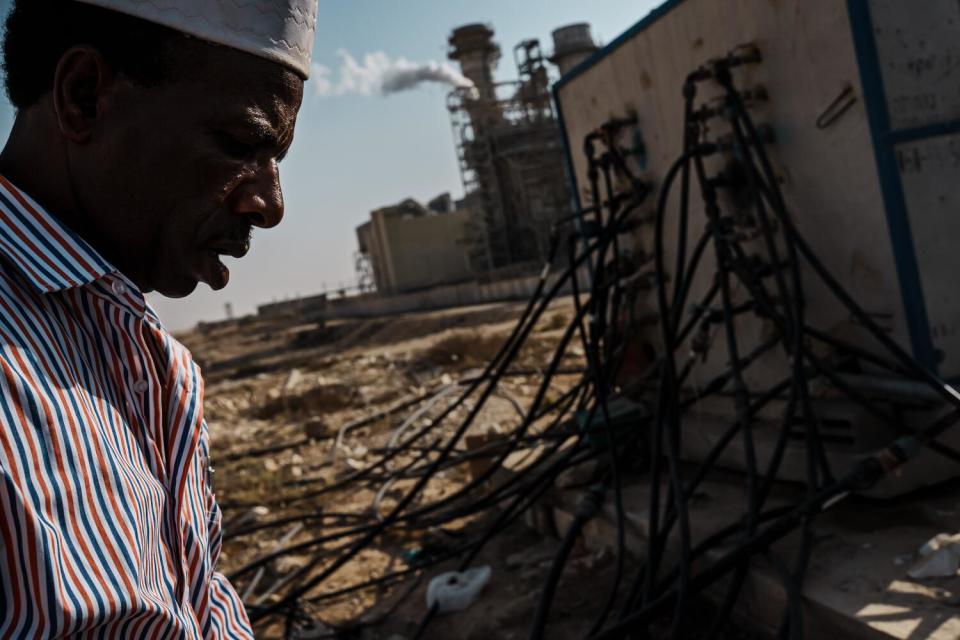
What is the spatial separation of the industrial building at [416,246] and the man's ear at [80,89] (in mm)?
33284

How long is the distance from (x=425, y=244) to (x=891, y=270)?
33.1 m

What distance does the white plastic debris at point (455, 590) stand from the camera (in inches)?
136

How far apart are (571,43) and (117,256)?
2597 centimetres

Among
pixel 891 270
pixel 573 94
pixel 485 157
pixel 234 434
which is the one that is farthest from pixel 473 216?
pixel 891 270

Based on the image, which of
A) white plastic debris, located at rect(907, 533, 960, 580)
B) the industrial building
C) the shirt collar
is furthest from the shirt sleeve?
the industrial building

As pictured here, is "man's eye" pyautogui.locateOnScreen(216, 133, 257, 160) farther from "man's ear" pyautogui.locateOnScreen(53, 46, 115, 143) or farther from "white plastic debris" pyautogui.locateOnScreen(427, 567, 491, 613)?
"white plastic debris" pyautogui.locateOnScreen(427, 567, 491, 613)

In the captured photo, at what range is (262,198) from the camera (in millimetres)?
1150

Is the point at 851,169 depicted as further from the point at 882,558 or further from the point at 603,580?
the point at 603,580

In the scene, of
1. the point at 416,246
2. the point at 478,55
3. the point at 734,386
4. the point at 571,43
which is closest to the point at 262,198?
the point at 734,386

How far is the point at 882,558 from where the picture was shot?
8.07ft

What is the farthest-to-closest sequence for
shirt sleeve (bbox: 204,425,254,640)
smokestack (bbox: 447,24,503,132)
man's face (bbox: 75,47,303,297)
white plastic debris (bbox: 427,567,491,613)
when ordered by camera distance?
smokestack (bbox: 447,24,503,132), white plastic debris (bbox: 427,567,491,613), shirt sleeve (bbox: 204,425,254,640), man's face (bbox: 75,47,303,297)

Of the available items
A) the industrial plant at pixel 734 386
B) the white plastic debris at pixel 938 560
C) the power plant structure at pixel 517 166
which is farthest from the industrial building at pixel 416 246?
the white plastic debris at pixel 938 560

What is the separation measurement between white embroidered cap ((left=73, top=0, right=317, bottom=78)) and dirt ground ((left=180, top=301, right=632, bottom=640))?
2.50 metres

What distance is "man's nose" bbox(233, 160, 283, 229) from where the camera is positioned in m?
1.12
